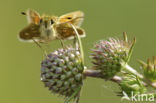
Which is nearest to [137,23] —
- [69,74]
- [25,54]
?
[25,54]

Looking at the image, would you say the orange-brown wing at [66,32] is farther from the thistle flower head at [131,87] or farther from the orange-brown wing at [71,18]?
the thistle flower head at [131,87]

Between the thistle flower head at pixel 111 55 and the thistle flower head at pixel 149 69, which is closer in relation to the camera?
the thistle flower head at pixel 149 69

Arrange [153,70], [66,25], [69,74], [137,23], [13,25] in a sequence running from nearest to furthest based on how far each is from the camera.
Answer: [153,70]
[69,74]
[66,25]
[137,23]
[13,25]

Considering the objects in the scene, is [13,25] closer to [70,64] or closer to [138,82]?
[70,64]

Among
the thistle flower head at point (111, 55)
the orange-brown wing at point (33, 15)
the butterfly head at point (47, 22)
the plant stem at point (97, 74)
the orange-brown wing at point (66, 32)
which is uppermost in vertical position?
the orange-brown wing at point (33, 15)

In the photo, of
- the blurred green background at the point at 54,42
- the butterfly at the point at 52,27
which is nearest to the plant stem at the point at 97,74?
the butterfly at the point at 52,27

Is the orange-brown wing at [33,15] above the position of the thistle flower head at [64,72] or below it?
above
